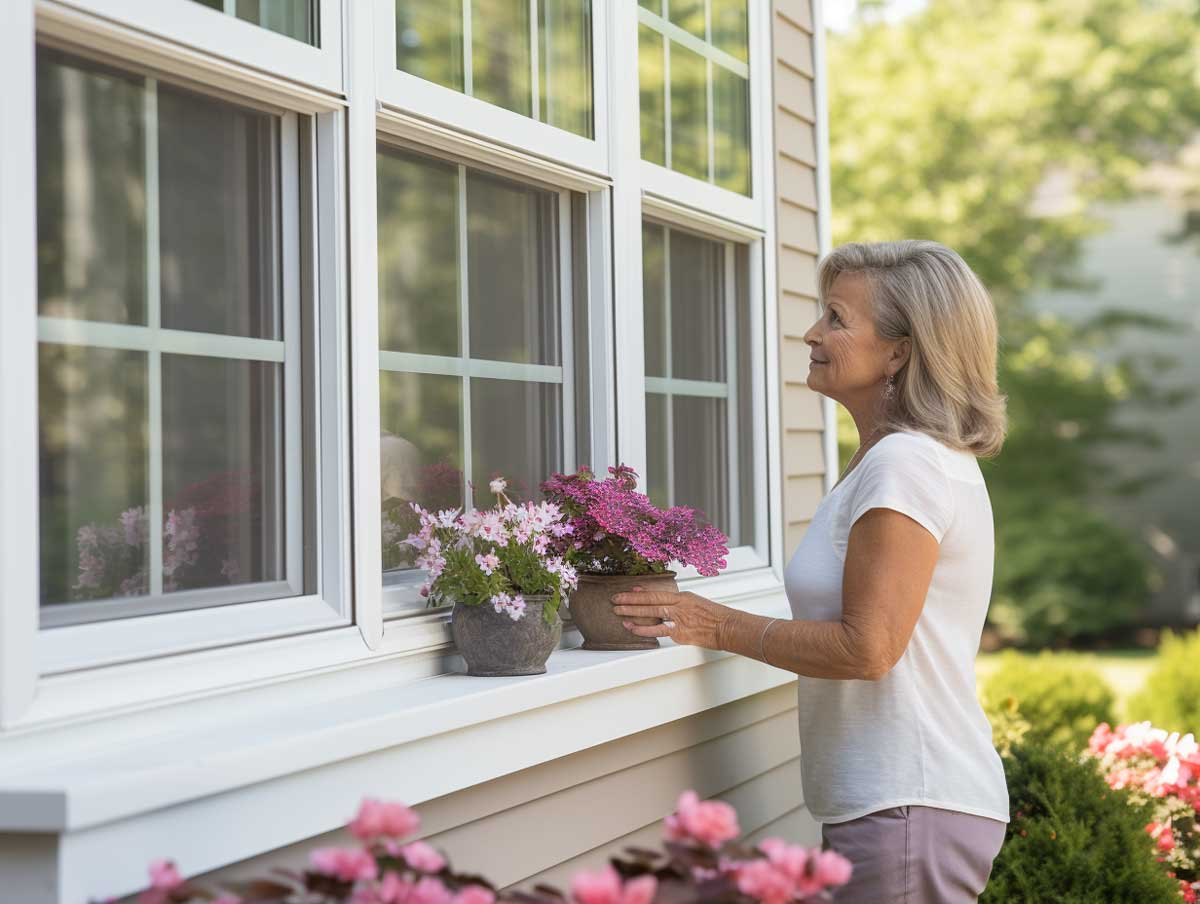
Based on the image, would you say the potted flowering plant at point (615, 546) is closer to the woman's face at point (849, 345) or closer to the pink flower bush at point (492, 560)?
the pink flower bush at point (492, 560)

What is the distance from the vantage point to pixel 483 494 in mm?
2672

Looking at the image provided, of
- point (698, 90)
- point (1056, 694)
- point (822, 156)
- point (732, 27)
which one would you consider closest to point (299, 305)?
point (698, 90)

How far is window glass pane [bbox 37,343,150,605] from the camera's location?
1727mm

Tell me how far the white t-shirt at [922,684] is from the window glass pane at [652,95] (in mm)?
1120

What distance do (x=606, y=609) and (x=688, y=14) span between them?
173 centimetres

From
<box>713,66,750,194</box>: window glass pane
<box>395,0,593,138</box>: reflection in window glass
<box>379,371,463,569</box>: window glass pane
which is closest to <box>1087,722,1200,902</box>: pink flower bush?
<box>713,66,750,194</box>: window glass pane

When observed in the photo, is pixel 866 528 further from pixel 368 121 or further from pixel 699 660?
pixel 368 121

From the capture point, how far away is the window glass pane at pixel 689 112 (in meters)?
3.42

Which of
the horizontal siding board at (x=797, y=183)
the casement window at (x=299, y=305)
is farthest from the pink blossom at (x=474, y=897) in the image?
the horizontal siding board at (x=797, y=183)

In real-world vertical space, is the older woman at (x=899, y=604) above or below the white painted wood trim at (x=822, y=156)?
below

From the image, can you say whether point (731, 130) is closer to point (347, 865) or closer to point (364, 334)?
point (364, 334)

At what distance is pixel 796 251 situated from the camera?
13.6 ft

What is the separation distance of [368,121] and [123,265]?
539mm

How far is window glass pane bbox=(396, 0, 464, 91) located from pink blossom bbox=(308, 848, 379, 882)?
4.81ft
